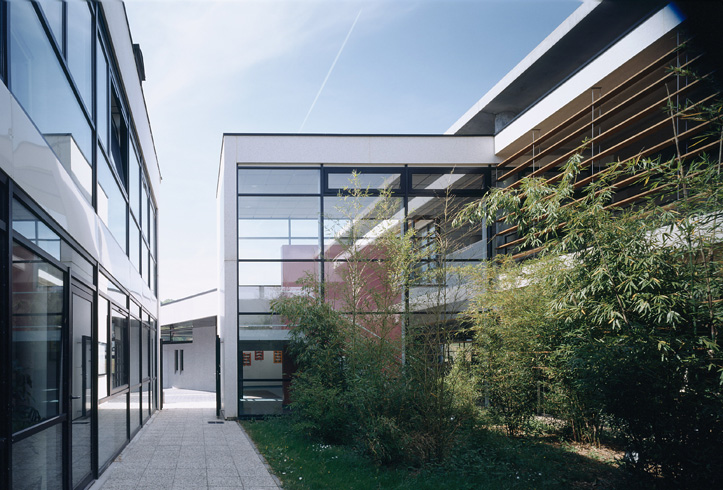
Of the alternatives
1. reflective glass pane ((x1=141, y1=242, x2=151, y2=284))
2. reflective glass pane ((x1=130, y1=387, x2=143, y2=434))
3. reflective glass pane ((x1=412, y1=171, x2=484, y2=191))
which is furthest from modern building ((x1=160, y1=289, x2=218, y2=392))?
reflective glass pane ((x1=412, y1=171, x2=484, y2=191))

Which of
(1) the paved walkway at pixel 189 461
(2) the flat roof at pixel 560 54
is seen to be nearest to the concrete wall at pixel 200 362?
(1) the paved walkway at pixel 189 461

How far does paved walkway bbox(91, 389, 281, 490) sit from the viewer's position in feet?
20.5

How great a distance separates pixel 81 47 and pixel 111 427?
4.47 m

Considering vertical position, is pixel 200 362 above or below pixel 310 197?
below

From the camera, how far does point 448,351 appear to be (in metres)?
7.01

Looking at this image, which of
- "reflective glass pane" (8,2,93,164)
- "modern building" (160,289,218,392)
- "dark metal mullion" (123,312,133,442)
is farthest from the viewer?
"modern building" (160,289,218,392)

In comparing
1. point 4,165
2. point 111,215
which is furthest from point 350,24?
point 111,215

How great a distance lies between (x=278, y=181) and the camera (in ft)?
39.7

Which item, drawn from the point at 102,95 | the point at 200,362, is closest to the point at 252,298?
the point at 102,95

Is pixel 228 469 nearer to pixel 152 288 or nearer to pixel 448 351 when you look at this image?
pixel 448 351

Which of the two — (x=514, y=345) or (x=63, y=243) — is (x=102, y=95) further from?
(x=514, y=345)

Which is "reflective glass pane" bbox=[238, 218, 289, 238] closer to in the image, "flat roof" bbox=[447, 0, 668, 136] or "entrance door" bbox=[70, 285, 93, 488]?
"flat roof" bbox=[447, 0, 668, 136]

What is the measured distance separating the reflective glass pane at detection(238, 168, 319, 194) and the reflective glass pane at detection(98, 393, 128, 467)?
480 centimetres

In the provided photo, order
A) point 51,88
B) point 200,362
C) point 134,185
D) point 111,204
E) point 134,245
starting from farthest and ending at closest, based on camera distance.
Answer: point 200,362 → point 134,185 → point 134,245 → point 111,204 → point 51,88
